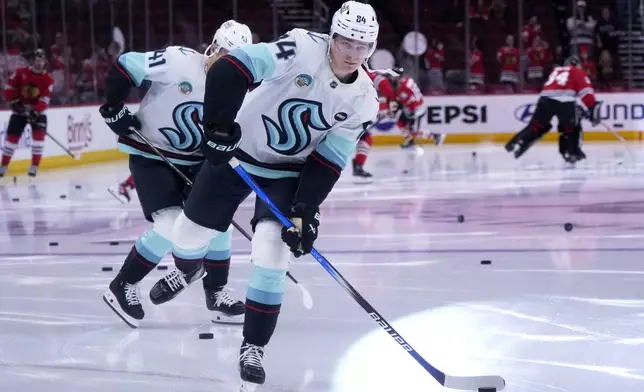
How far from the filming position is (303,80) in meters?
3.27

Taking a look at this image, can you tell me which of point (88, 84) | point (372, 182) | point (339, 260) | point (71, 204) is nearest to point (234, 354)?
point (339, 260)

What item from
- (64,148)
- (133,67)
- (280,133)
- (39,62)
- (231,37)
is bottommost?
(64,148)

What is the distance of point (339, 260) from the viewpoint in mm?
5770

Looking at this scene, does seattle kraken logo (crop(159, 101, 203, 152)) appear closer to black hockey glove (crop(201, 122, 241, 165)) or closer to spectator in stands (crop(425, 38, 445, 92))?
black hockey glove (crop(201, 122, 241, 165))

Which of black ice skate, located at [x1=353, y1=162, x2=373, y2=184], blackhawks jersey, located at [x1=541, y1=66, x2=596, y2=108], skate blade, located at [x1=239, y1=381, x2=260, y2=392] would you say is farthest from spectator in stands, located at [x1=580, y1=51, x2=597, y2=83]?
skate blade, located at [x1=239, y1=381, x2=260, y2=392]

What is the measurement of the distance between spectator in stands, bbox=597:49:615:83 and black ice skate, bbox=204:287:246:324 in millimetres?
12472

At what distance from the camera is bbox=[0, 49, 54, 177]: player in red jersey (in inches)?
421

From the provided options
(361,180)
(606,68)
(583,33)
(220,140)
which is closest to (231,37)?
(220,140)

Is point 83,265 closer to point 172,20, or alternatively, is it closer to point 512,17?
point 172,20

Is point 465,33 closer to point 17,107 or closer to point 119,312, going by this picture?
point 17,107

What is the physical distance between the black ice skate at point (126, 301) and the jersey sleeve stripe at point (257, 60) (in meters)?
1.33

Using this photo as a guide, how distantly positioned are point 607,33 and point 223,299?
13181 millimetres

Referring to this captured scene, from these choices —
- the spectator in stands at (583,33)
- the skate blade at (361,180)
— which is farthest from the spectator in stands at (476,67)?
the skate blade at (361,180)

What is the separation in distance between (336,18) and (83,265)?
111 inches
